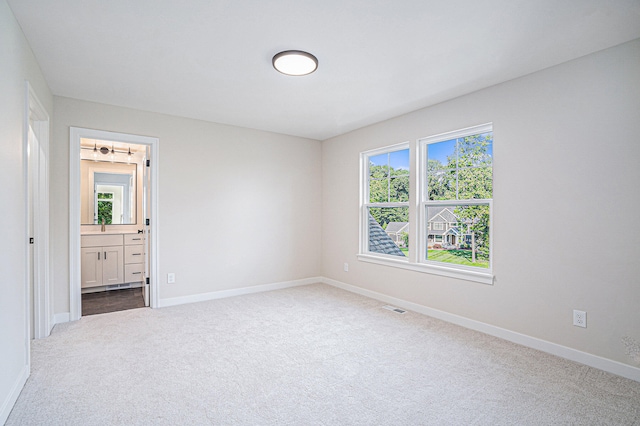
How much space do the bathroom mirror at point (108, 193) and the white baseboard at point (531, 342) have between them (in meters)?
4.55

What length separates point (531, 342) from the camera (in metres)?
2.90

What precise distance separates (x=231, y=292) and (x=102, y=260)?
219 cm

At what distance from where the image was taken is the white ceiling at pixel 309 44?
2.05 metres

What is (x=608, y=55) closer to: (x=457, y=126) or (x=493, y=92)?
(x=493, y=92)

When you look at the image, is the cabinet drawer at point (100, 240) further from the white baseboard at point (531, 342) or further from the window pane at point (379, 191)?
the white baseboard at point (531, 342)

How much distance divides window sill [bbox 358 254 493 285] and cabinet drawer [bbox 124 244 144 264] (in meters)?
3.61

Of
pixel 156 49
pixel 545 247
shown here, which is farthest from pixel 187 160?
pixel 545 247

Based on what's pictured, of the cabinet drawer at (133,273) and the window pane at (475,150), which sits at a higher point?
the window pane at (475,150)

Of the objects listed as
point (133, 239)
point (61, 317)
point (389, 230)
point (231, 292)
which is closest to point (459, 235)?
point (389, 230)

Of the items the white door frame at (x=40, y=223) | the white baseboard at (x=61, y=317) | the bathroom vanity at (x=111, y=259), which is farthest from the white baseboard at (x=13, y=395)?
the bathroom vanity at (x=111, y=259)

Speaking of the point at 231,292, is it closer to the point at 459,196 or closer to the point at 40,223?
the point at 40,223

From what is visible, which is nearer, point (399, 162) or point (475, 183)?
point (475, 183)

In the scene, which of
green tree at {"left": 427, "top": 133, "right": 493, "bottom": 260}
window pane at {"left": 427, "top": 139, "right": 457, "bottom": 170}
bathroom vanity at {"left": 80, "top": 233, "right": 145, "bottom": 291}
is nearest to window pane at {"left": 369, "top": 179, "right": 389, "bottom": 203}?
window pane at {"left": 427, "top": 139, "right": 457, "bottom": 170}

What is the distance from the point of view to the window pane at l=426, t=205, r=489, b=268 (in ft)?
11.2
